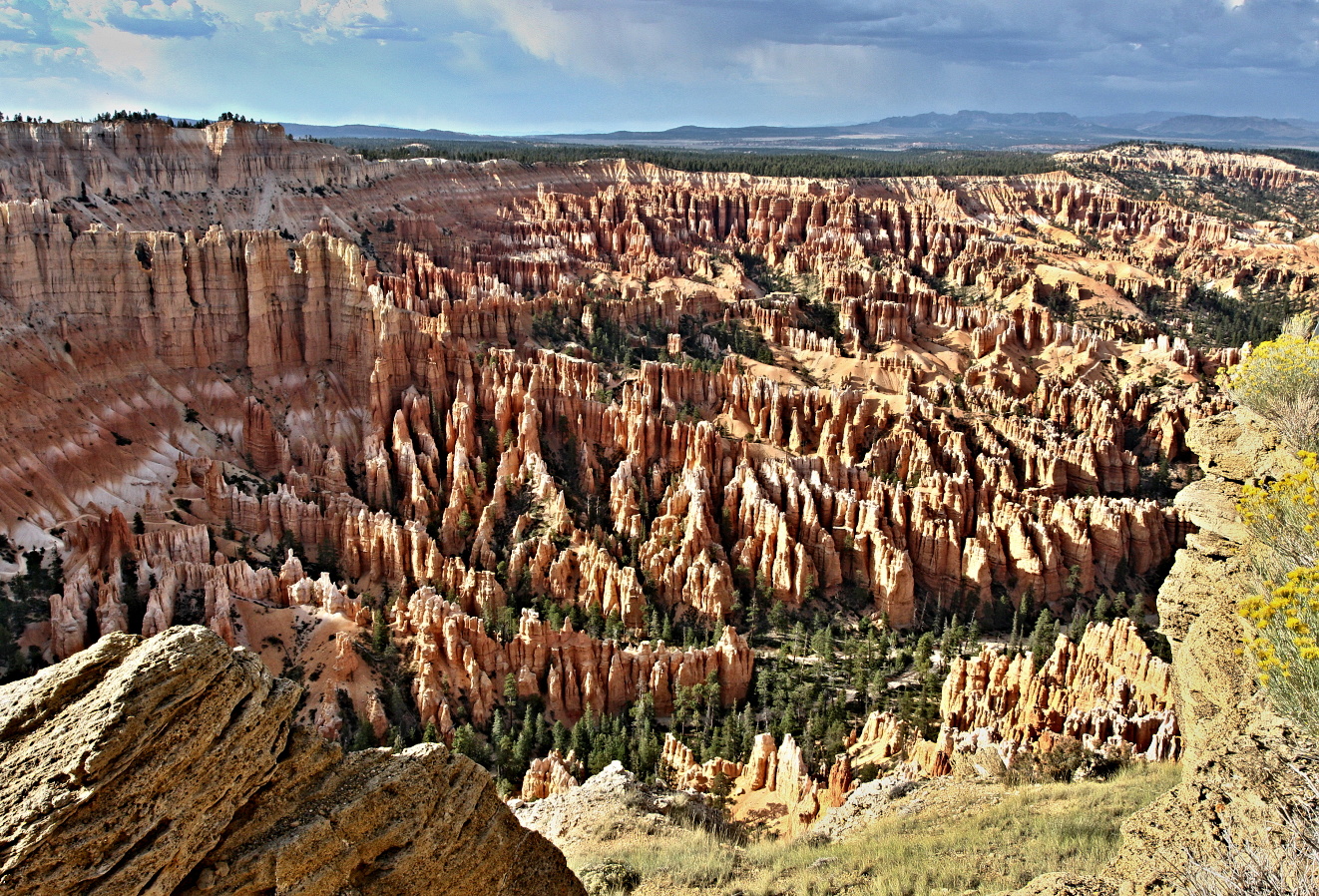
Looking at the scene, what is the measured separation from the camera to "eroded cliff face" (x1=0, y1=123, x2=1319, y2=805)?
32.4 metres

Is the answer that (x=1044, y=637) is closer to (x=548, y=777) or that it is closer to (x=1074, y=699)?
(x=1074, y=699)

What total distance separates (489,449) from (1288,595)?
39.6 metres

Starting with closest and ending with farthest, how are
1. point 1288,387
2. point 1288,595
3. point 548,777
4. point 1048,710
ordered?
point 1288,595
point 1288,387
point 1048,710
point 548,777

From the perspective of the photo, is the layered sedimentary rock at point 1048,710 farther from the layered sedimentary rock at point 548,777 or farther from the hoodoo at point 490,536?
the layered sedimentary rock at point 548,777

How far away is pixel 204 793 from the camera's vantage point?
891cm

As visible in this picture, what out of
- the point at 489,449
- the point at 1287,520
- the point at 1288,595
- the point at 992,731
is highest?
the point at 1287,520

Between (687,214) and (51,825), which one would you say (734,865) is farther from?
(687,214)

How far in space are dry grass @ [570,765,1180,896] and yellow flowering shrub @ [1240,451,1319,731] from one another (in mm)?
4178

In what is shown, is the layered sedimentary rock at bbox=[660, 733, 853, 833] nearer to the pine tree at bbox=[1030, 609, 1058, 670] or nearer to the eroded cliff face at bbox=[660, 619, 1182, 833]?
the eroded cliff face at bbox=[660, 619, 1182, 833]

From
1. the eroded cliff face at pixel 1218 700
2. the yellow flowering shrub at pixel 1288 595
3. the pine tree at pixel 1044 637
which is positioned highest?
the yellow flowering shrub at pixel 1288 595

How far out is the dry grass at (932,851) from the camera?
13289 mm

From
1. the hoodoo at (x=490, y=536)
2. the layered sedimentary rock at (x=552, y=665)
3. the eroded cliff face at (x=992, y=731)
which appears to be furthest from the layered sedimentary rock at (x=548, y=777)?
the layered sedimentary rock at (x=552, y=665)

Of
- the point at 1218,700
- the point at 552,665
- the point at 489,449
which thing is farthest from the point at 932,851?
the point at 489,449

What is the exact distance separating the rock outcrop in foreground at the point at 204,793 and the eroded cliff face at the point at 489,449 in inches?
584
